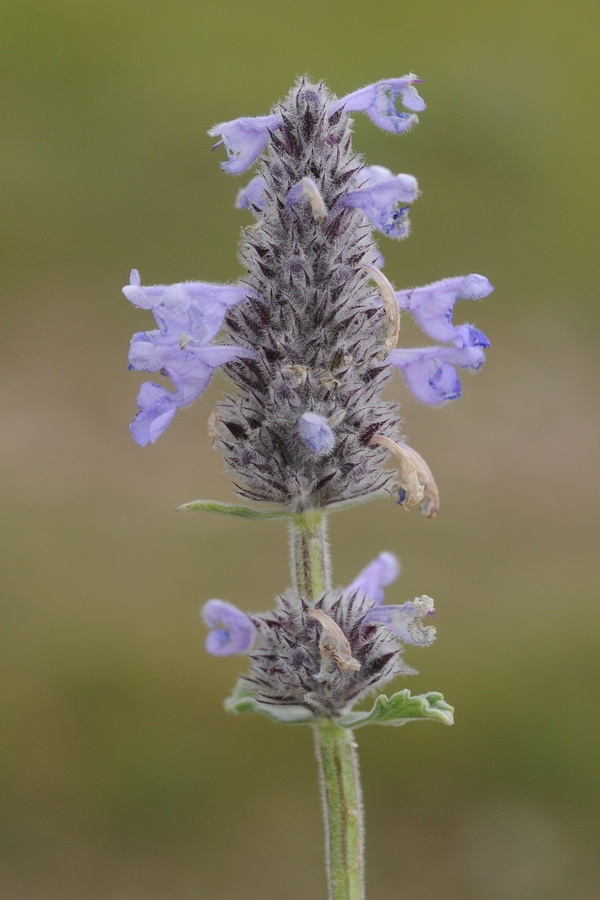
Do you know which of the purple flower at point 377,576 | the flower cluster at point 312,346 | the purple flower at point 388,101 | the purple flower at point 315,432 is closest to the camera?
the purple flower at point 315,432

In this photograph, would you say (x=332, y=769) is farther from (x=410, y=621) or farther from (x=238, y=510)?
(x=238, y=510)

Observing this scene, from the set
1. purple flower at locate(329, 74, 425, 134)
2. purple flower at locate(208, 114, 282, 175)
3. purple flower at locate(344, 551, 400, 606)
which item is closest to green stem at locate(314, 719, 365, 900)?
purple flower at locate(344, 551, 400, 606)

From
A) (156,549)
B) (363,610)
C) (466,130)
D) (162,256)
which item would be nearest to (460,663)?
(156,549)

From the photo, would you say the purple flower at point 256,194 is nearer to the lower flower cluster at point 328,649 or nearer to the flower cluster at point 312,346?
the flower cluster at point 312,346

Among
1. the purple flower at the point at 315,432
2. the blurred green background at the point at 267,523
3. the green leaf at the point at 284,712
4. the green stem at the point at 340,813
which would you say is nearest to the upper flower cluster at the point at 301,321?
the purple flower at the point at 315,432

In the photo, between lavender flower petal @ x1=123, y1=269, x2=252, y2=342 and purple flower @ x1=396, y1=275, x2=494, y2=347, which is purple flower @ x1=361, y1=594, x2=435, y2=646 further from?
lavender flower petal @ x1=123, y1=269, x2=252, y2=342

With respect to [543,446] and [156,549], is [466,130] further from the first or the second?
[156,549]
